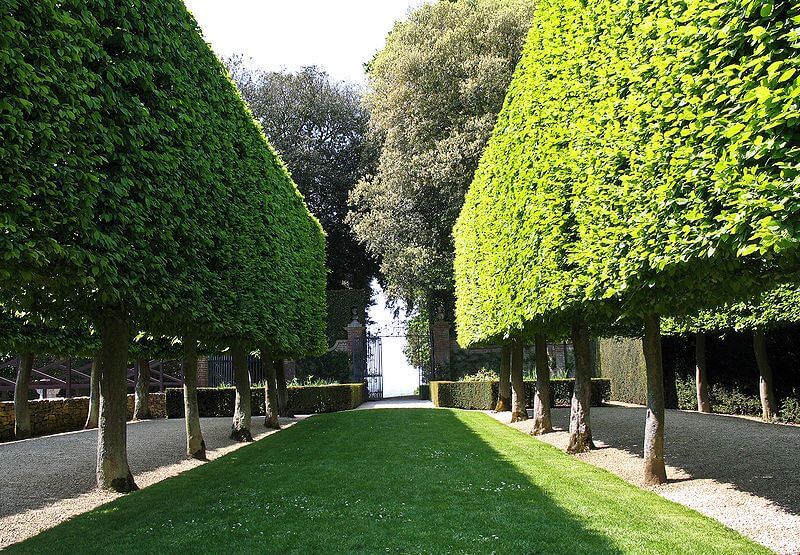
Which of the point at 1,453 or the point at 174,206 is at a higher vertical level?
the point at 174,206

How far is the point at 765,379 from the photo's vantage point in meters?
15.7

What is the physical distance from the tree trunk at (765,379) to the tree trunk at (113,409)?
1342 centimetres

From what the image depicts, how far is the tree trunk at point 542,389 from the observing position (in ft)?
49.4

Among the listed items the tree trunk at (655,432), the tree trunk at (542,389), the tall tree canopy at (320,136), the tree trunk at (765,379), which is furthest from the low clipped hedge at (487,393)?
the tree trunk at (655,432)

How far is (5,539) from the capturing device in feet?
24.2

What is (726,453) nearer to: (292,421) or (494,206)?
(494,206)

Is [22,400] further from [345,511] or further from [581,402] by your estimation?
[581,402]

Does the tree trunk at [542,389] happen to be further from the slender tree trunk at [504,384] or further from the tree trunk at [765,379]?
the slender tree trunk at [504,384]

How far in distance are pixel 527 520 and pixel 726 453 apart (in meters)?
6.08

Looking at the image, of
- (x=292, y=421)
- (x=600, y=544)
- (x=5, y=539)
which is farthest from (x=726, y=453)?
(x=292, y=421)

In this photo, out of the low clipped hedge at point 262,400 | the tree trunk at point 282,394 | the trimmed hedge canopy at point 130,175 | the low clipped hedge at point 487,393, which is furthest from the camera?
the low clipped hedge at point 487,393

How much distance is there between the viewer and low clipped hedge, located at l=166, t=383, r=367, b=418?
23.7 meters

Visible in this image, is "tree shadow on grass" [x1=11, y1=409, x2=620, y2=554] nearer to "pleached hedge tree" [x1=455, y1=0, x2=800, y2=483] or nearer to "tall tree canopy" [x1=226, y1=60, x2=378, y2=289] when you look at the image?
"pleached hedge tree" [x1=455, y1=0, x2=800, y2=483]

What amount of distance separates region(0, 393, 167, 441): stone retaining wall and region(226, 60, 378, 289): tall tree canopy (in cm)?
1757
